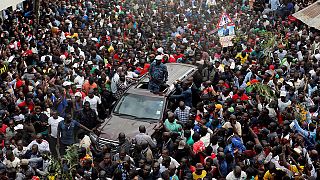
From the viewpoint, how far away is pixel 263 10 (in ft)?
81.1

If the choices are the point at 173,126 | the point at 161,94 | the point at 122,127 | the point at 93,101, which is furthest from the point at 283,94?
the point at 93,101

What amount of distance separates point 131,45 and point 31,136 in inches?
295

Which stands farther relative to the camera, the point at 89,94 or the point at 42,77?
the point at 42,77

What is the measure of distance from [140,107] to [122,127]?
81 cm

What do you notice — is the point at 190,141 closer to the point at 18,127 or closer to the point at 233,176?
the point at 233,176

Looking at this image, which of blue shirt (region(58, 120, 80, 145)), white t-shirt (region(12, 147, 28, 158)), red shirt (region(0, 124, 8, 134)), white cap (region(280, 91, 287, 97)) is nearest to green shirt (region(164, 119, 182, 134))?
blue shirt (region(58, 120, 80, 145))

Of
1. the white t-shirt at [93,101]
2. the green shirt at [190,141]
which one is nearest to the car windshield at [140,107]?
the white t-shirt at [93,101]

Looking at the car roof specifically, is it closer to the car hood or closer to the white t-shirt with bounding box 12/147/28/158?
the car hood

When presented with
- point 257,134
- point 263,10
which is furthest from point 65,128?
point 263,10

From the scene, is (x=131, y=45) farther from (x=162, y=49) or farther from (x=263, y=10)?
(x=263, y=10)

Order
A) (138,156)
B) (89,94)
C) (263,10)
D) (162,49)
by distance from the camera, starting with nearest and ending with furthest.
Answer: (138,156) < (89,94) < (162,49) < (263,10)

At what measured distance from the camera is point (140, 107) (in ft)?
47.8

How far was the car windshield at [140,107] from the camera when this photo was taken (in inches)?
565

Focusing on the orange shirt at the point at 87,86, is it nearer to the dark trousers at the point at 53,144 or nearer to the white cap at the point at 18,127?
the dark trousers at the point at 53,144
